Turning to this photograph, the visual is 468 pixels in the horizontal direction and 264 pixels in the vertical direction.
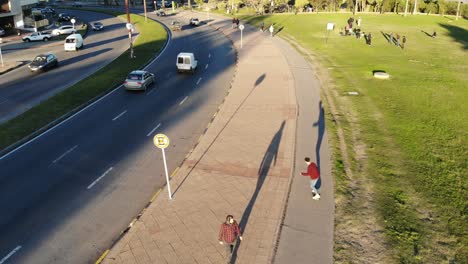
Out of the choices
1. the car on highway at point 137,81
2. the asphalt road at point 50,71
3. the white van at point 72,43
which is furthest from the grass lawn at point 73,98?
the white van at point 72,43

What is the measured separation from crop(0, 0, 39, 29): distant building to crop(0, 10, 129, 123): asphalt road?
10129 millimetres

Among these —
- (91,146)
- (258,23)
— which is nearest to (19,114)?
(91,146)

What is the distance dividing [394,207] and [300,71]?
74.0 feet

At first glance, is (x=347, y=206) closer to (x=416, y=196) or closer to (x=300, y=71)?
(x=416, y=196)

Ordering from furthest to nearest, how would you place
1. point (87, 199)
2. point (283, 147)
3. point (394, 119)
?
point (394, 119)
point (283, 147)
point (87, 199)

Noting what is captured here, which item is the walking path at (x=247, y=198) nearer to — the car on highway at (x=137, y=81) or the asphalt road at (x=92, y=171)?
the asphalt road at (x=92, y=171)

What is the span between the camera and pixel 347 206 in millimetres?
14109

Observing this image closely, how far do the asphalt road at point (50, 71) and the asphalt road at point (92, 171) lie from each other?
17.8 ft

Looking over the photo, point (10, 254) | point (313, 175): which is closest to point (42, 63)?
point (10, 254)

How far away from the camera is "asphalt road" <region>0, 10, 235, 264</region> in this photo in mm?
13016

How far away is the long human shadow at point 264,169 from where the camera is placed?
13320mm

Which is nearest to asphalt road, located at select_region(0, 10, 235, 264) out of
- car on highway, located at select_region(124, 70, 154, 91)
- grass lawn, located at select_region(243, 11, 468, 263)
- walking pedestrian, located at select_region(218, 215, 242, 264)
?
car on highway, located at select_region(124, 70, 154, 91)

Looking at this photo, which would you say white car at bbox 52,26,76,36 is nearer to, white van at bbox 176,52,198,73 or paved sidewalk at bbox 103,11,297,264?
white van at bbox 176,52,198,73

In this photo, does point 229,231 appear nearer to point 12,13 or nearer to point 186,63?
point 186,63
